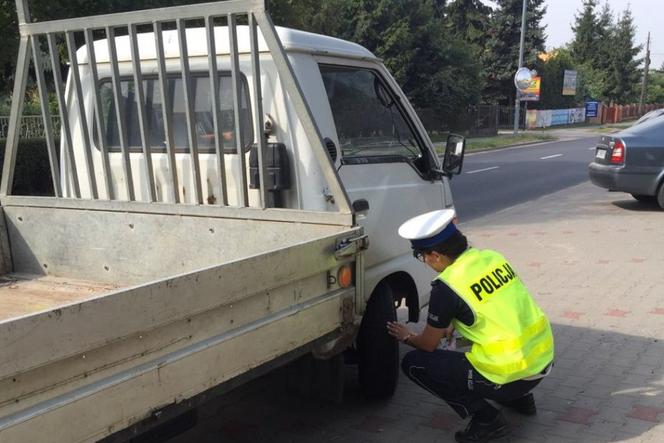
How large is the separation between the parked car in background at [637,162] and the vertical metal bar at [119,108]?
860cm

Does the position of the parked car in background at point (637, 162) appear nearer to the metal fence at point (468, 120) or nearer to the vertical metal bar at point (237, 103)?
the vertical metal bar at point (237, 103)

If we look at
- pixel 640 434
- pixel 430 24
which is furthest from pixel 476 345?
pixel 430 24

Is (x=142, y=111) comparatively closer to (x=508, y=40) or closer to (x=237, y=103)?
(x=237, y=103)

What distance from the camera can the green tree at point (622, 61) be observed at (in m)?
62.7

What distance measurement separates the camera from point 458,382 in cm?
335

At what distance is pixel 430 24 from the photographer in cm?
3512

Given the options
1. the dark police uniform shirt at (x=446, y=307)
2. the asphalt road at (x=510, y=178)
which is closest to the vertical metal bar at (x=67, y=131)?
the dark police uniform shirt at (x=446, y=307)

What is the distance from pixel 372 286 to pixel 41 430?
220cm

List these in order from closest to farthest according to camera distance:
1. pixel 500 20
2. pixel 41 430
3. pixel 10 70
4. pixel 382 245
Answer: pixel 41 430, pixel 382 245, pixel 10 70, pixel 500 20

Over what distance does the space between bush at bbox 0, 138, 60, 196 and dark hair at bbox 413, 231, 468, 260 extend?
1033 centimetres

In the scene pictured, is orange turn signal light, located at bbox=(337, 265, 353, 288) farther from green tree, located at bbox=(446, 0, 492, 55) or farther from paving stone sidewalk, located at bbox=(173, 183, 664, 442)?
green tree, located at bbox=(446, 0, 492, 55)

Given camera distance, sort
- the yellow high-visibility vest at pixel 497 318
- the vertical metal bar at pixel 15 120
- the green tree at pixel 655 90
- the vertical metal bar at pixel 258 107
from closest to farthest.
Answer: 1. the vertical metal bar at pixel 258 107
2. the yellow high-visibility vest at pixel 497 318
3. the vertical metal bar at pixel 15 120
4. the green tree at pixel 655 90

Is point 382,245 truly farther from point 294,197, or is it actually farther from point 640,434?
point 640,434

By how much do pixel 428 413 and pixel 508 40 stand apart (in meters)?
48.7
